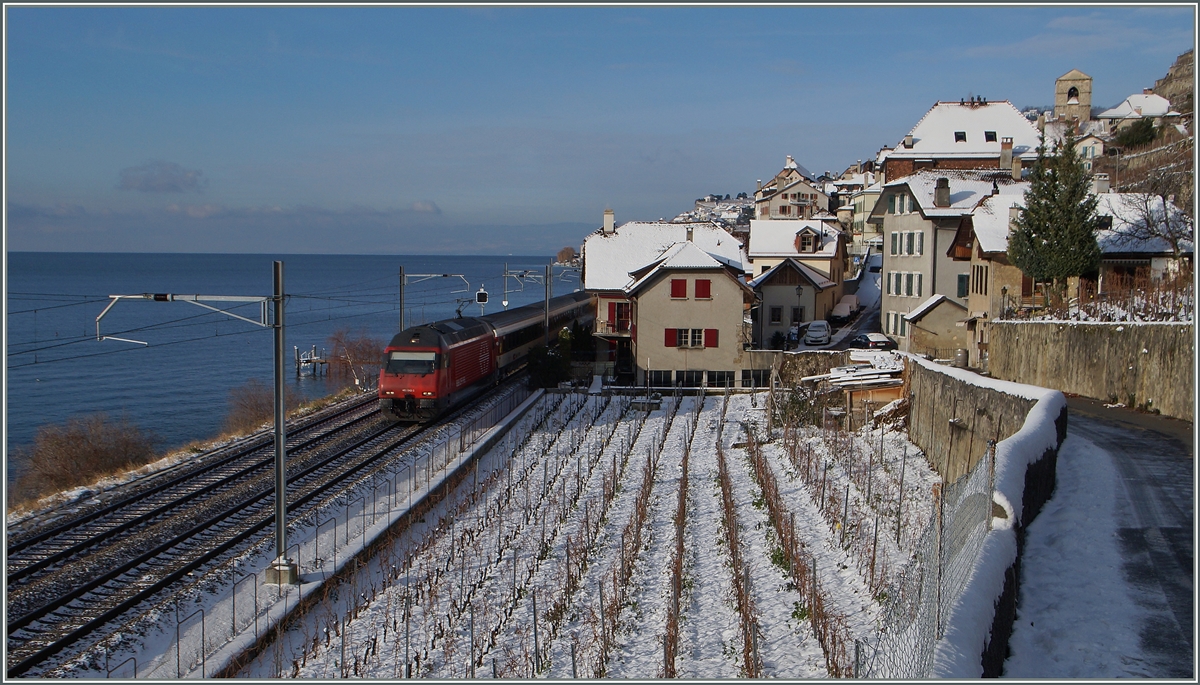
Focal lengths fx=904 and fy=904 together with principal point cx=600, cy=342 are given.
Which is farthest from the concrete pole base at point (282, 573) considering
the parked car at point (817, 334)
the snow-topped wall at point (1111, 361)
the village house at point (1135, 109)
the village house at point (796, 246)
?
the village house at point (1135, 109)

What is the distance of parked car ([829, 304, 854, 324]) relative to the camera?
5422cm

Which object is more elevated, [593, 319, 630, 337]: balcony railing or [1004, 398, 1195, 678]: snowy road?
[593, 319, 630, 337]: balcony railing

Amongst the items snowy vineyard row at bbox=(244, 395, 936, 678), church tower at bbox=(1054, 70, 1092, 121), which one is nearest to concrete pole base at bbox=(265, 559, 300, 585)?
snowy vineyard row at bbox=(244, 395, 936, 678)

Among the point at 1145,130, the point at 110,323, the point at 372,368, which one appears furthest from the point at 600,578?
the point at 110,323

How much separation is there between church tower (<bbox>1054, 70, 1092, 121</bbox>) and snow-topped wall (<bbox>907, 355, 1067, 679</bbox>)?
294 feet

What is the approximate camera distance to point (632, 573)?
14.3 metres

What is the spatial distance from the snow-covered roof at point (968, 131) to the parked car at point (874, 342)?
2506cm

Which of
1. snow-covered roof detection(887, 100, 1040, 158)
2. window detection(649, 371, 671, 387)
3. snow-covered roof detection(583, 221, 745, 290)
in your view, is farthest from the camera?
snow-covered roof detection(887, 100, 1040, 158)

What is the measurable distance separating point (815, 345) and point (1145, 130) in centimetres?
4256

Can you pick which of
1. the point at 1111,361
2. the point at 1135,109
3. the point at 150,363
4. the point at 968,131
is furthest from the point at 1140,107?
the point at 150,363

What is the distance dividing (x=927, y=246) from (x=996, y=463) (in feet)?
106

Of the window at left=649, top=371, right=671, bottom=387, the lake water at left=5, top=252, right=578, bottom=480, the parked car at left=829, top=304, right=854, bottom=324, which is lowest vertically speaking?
the lake water at left=5, top=252, right=578, bottom=480

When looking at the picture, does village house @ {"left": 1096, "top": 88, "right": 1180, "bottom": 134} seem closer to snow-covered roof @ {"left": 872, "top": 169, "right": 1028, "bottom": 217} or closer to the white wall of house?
snow-covered roof @ {"left": 872, "top": 169, "right": 1028, "bottom": 217}

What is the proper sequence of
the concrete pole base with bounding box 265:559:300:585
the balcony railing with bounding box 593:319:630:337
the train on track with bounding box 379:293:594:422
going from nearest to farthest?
the concrete pole base with bounding box 265:559:300:585 < the train on track with bounding box 379:293:594:422 < the balcony railing with bounding box 593:319:630:337
